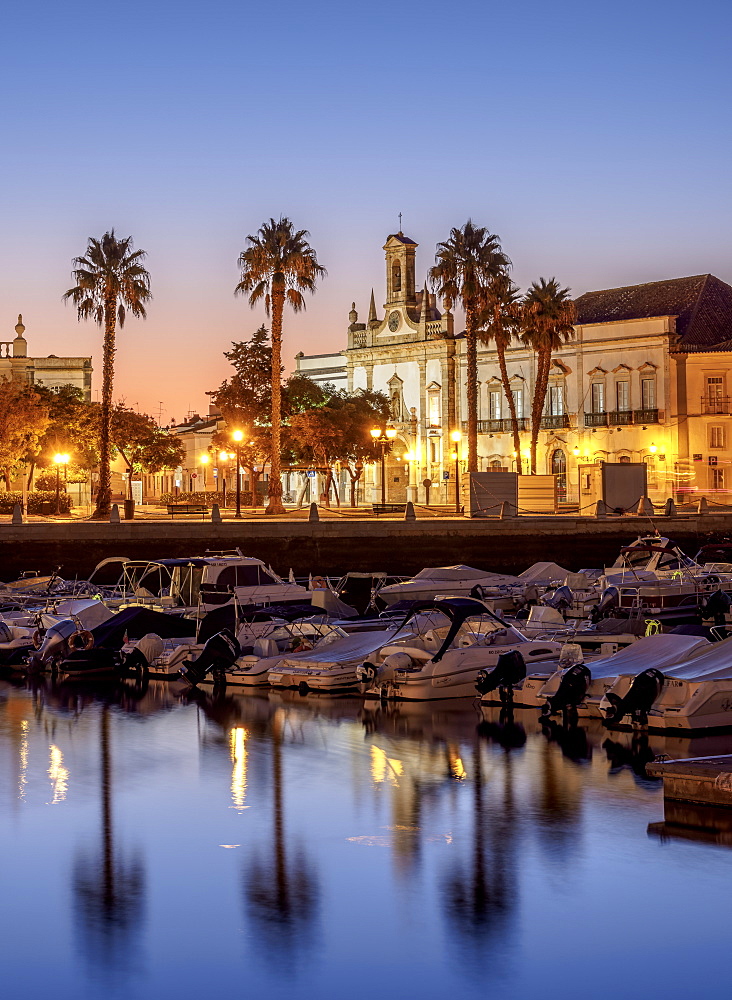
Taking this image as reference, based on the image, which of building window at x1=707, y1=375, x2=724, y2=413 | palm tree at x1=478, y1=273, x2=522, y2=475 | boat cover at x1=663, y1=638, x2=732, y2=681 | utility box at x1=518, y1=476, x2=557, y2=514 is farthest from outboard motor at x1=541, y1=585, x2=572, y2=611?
building window at x1=707, y1=375, x2=724, y2=413

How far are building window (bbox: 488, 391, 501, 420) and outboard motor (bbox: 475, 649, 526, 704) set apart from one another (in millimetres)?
67440

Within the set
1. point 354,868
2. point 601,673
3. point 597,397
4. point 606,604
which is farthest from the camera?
point 597,397

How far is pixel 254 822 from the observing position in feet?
52.3

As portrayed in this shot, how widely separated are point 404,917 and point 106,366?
53317 mm

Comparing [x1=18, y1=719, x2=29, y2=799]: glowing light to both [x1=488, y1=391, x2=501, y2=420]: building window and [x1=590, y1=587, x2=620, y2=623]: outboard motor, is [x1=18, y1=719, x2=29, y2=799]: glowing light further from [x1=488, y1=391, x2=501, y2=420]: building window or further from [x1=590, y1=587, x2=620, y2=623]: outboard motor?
[x1=488, y1=391, x2=501, y2=420]: building window

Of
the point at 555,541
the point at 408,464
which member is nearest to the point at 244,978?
the point at 555,541

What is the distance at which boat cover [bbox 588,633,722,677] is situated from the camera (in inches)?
874

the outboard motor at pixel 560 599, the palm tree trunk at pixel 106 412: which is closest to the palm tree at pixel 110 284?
the palm tree trunk at pixel 106 412

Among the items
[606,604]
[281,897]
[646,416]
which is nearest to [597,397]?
[646,416]

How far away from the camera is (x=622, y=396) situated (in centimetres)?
8388

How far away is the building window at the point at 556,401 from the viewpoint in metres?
86.8

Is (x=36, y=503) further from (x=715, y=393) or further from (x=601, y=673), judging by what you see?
(x=601, y=673)

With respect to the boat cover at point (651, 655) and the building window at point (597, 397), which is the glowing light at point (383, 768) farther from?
the building window at point (597, 397)

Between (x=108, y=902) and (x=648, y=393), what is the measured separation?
73.1 meters
